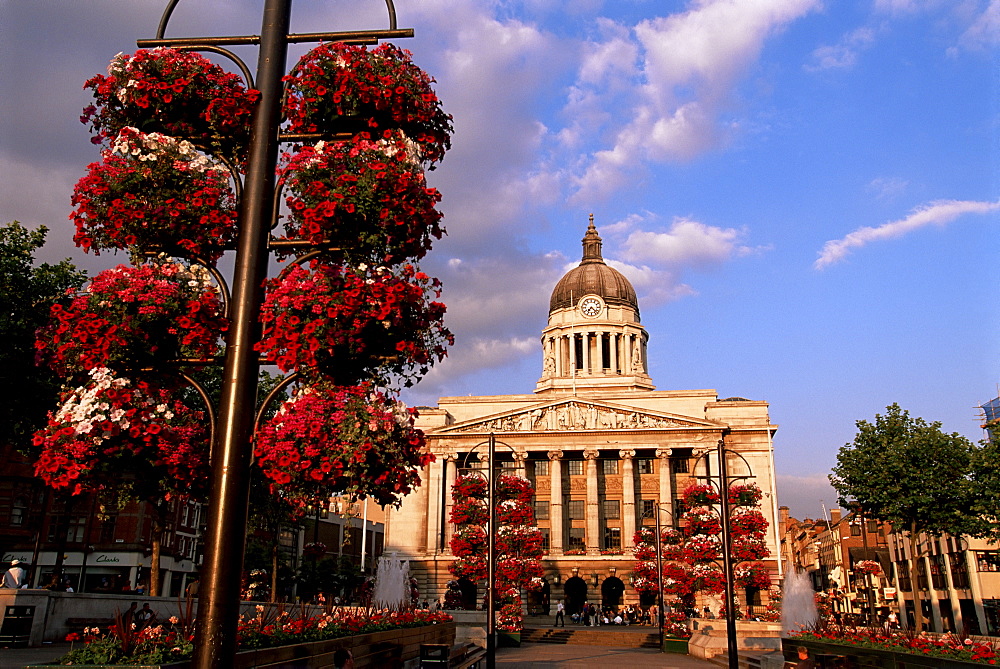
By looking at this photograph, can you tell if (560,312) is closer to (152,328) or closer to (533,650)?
(533,650)

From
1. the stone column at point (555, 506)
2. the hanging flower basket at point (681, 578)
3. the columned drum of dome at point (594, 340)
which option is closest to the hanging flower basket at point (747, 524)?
the hanging flower basket at point (681, 578)

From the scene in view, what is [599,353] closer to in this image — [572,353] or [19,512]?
[572,353]

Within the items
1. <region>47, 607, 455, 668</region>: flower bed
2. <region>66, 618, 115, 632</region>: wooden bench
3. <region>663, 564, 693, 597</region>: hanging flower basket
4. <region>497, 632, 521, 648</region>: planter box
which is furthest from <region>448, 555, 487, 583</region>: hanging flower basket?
<region>66, 618, 115, 632</region>: wooden bench

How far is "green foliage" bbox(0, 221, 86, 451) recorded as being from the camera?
1029 inches

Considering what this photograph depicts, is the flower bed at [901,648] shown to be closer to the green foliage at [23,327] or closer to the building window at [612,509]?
the green foliage at [23,327]

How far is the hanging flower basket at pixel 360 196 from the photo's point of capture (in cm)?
695

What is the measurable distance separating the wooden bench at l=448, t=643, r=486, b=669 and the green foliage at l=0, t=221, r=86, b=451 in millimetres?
14609

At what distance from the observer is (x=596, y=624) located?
62.4m

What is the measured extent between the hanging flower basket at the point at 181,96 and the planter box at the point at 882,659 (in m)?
16.1

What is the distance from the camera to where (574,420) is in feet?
266

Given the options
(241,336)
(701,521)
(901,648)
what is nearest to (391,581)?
(701,521)

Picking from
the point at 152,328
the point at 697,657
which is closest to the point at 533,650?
the point at 697,657

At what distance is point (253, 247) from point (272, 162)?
812 millimetres

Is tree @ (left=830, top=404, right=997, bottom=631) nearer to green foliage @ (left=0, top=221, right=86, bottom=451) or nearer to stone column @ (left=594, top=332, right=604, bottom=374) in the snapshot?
green foliage @ (left=0, top=221, right=86, bottom=451)
